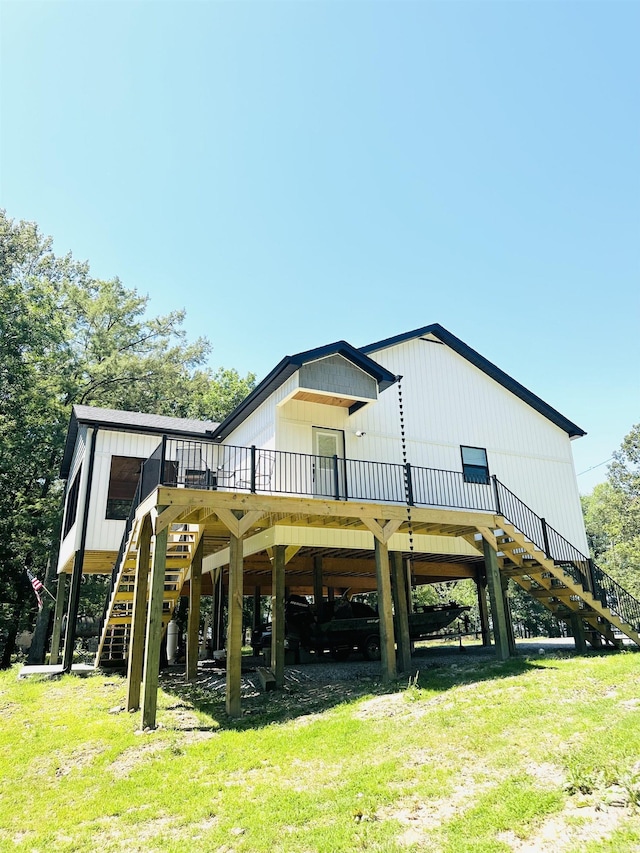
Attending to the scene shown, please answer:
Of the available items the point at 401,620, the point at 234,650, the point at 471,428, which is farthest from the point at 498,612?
the point at 234,650

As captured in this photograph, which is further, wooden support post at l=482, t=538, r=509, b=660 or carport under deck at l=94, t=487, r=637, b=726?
wooden support post at l=482, t=538, r=509, b=660

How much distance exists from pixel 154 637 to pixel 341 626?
7.11m

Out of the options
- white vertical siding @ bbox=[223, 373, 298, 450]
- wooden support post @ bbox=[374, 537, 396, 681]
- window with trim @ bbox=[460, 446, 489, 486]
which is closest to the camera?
wooden support post @ bbox=[374, 537, 396, 681]

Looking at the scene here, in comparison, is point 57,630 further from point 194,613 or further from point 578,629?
point 578,629

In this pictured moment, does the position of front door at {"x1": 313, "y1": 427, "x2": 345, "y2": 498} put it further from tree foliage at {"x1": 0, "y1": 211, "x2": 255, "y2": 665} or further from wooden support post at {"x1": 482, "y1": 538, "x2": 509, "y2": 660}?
tree foliage at {"x1": 0, "y1": 211, "x2": 255, "y2": 665}

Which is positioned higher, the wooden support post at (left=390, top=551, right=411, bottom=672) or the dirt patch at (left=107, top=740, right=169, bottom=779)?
the wooden support post at (left=390, top=551, right=411, bottom=672)

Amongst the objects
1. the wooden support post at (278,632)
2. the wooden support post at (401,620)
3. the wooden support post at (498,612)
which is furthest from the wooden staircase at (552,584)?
the wooden support post at (278,632)

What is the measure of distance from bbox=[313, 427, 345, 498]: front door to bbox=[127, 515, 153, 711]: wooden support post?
4206mm

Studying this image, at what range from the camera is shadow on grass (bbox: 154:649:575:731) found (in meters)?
9.32

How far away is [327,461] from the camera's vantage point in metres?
14.3

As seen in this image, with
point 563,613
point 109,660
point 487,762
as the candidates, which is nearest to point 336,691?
point 487,762

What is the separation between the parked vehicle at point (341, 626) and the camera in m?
15.4

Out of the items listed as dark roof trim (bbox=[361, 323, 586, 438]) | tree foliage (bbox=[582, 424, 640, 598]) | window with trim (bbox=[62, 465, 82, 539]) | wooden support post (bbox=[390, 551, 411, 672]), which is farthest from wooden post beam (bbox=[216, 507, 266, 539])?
tree foliage (bbox=[582, 424, 640, 598])

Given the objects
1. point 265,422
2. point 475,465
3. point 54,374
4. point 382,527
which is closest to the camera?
point 382,527
